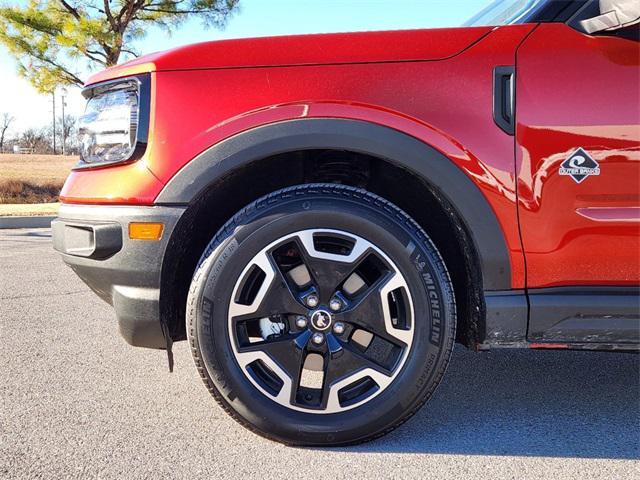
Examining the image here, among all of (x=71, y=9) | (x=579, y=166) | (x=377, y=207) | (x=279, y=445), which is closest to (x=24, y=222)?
(x=71, y=9)

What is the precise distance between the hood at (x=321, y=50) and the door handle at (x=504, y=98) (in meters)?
0.16

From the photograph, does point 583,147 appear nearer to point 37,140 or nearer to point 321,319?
point 321,319

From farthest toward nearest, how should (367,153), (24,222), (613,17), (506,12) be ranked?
1. (24,222)
2. (506,12)
3. (367,153)
4. (613,17)

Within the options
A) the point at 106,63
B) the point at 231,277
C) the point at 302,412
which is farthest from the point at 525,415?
the point at 106,63

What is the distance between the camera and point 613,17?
1.83m

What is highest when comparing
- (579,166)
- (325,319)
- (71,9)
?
(71,9)

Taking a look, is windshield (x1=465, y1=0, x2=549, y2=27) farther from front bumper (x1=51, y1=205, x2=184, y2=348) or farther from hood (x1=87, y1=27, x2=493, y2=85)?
front bumper (x1=51, y1=205, x2=184, y2=348)

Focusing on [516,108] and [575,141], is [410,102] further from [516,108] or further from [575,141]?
[575,141]

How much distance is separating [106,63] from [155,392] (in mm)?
17227

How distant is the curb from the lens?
37.0 ft

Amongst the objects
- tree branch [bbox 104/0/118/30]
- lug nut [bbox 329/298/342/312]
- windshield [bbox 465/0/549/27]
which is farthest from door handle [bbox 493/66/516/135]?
tree branch [bbox 104/0/118/30]

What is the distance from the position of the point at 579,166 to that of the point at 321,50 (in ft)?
3.15

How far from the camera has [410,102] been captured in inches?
76.5

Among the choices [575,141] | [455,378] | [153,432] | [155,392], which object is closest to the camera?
[575,141]
